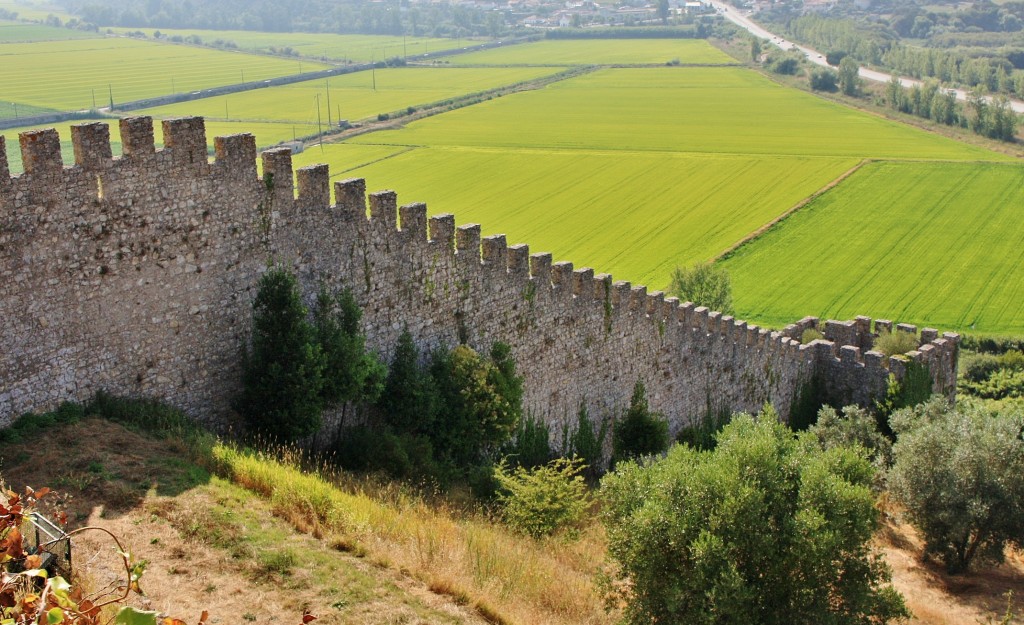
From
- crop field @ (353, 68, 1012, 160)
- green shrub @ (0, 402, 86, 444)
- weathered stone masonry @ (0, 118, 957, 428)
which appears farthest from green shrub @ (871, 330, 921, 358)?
crop field @ (353, 68, 1012, 160)

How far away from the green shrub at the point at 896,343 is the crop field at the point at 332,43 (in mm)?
117138

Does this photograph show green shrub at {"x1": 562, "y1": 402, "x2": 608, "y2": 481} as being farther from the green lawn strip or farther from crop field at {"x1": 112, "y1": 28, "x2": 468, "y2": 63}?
crop field at {"x1": 112, "y1": 28, "x2": 468, "y2": 63}

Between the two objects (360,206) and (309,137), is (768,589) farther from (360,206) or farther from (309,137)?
(309,137)

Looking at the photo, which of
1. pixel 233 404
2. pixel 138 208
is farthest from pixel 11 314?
pixel 233 404

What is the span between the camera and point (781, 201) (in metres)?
72.6

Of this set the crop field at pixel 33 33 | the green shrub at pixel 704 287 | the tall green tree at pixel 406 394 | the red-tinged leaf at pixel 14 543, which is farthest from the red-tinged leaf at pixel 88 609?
the crop field at pixel 33 33

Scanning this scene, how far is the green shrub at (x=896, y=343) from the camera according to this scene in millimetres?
32969

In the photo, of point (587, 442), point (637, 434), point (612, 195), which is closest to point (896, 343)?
point (637, 434)

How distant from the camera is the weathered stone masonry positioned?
15328 millimetres

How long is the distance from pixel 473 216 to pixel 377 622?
5042cm

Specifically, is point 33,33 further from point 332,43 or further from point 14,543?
point 14,543

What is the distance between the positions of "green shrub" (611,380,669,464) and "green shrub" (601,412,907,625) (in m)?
9.51

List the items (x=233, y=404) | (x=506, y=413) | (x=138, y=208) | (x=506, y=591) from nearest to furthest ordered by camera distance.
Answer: (x=506, y=591) < (x=138, y=208) < (x=233, y=404) < (x=506, y=413)

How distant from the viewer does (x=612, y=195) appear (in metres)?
71.9
